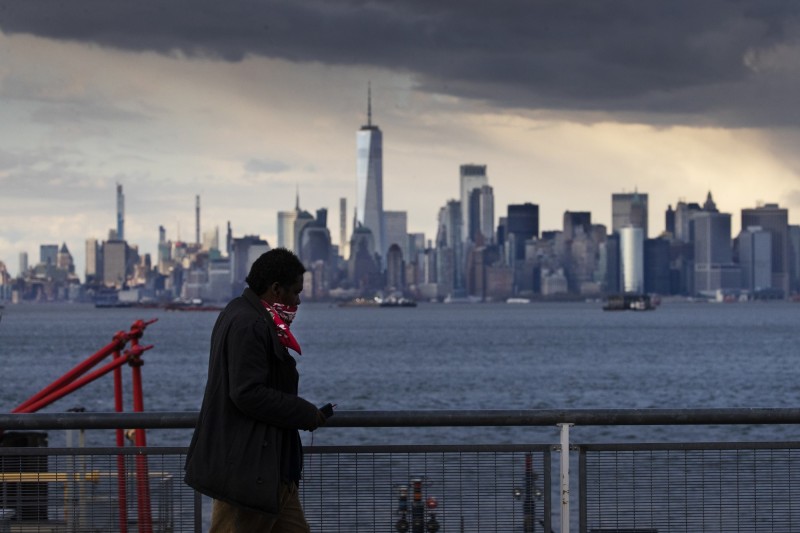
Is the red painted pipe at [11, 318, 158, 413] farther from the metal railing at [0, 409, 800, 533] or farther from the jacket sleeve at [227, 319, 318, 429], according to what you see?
the jacket sleeve at [227, 319, 318, 429]

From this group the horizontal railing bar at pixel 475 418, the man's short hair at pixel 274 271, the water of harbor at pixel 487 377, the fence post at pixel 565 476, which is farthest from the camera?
the water of harbor at pixel 487 377

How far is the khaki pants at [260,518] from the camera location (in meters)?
6.33

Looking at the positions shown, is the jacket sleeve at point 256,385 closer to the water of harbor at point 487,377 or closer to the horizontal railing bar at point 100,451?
the horizontal railing bar at point 100,451

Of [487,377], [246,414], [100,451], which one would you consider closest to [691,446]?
[246,414]

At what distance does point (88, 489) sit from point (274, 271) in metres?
1.87

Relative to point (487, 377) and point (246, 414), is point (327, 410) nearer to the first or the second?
point (246, 414)

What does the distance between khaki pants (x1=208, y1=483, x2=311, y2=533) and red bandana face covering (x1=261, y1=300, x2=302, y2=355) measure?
65 centimetres

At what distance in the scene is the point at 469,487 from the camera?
7246 millimetres

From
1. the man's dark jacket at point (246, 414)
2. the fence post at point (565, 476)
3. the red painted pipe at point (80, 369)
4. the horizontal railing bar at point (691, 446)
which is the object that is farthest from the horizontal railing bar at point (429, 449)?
the red painted pipe at point (80, 369)

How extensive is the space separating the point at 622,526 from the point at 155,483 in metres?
2.50

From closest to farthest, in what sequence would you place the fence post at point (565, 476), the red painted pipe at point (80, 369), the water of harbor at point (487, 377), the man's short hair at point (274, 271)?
the man's short hair at point (274, 271), the fence post at point (565, 476), the red painted pipe at point (80, 369), the water of harbor at point (487, 377)

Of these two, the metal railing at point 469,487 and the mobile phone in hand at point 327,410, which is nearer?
the mobile phone in hand at point 327,410

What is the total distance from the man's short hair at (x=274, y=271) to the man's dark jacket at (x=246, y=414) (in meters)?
0.13

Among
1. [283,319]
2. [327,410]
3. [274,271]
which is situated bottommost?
[327,410]
